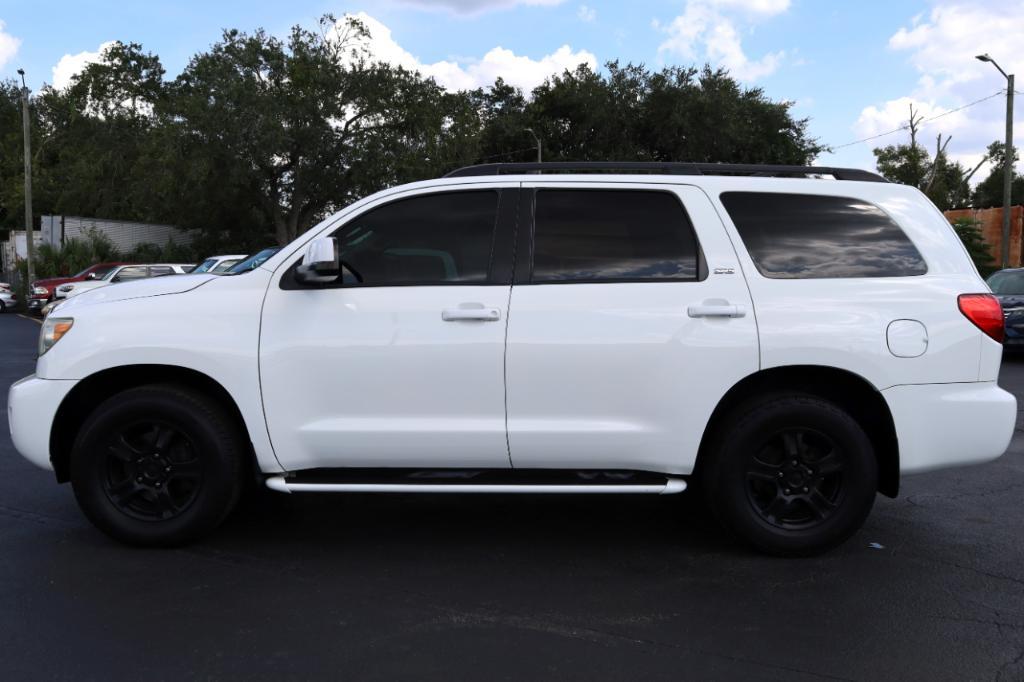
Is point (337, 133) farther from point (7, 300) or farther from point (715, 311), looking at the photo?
point (715, 311)

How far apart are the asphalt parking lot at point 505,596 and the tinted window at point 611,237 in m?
1.42

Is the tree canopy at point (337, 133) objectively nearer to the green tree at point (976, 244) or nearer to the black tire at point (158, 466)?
the green tree at point (976, 244)

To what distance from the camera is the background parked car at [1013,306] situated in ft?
44.5

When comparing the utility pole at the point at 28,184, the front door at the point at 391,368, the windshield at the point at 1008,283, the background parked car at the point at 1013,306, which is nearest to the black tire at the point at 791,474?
the front door at the point at 391,368

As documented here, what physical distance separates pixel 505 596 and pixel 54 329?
103 inches

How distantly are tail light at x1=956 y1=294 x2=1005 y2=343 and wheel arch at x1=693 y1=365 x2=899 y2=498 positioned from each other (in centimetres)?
58

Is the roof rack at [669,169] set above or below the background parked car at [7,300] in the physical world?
above

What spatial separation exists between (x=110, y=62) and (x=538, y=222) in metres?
65.3

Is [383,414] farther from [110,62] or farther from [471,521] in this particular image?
[110,62]

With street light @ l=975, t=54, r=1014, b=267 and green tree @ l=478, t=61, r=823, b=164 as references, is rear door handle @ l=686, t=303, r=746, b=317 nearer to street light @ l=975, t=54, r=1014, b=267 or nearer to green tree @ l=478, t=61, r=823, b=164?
street light @ l=975, t=54, r=1014, b=267

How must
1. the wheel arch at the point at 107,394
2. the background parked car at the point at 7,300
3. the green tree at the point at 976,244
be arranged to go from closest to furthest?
the wheel arch at the point at 107,394
the green tree at the point at 976,244
the background parked car at the point at 7,300

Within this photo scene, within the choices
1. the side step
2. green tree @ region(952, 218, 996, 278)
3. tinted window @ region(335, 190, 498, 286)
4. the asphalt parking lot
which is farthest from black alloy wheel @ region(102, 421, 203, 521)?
green tree @ region(952, 218, 996, 278)

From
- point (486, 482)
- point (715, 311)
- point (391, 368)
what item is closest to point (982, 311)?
point (715, 311)

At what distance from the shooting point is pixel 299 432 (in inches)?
174
